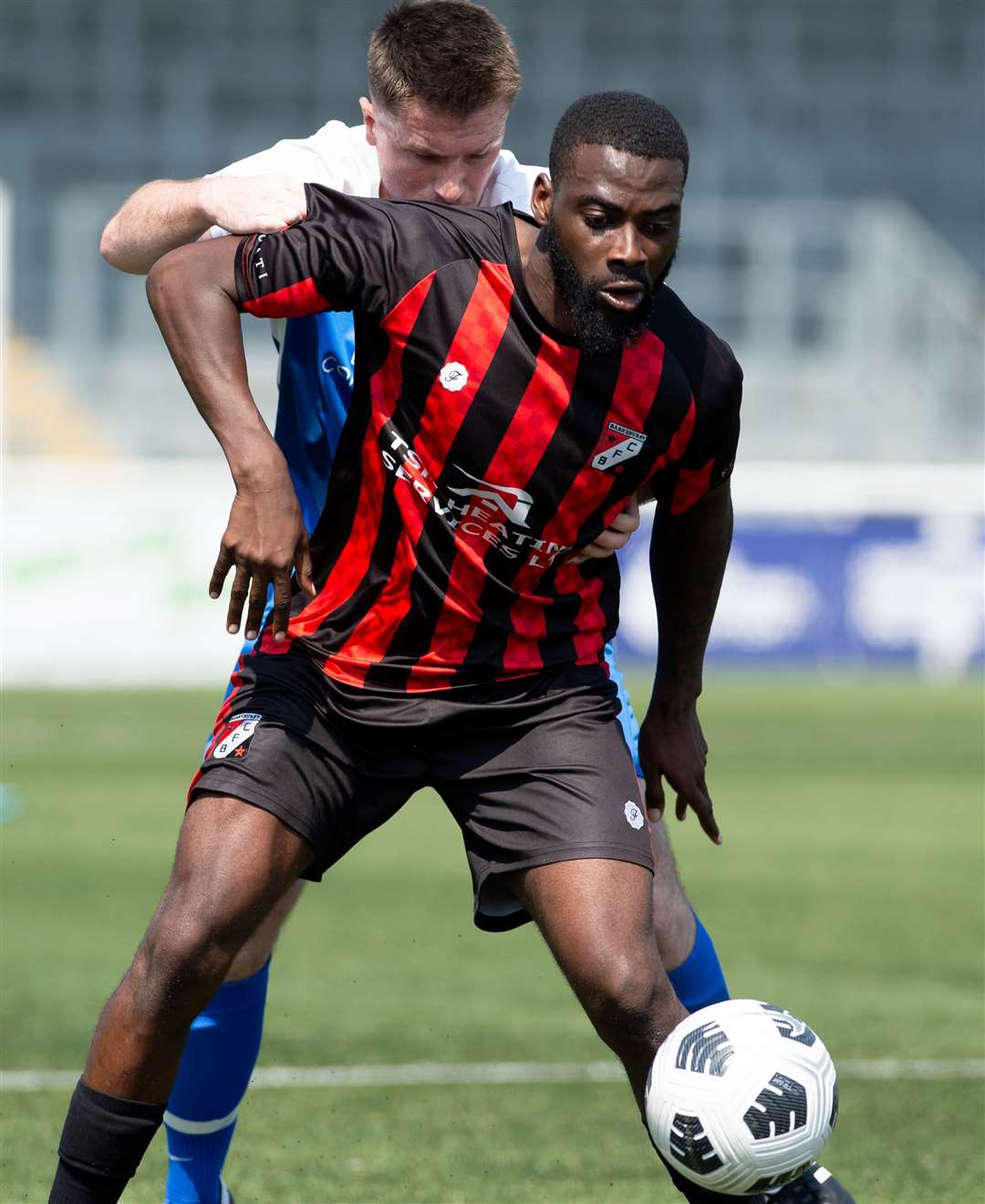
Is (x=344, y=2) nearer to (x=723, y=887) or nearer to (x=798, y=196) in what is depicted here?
(x=798, y=196)

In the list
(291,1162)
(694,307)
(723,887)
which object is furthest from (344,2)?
(291,1162)

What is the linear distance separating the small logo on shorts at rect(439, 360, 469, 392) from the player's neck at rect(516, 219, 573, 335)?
0.19m

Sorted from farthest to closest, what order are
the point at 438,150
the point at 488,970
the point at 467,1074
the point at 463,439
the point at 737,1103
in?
the point at 488,970 → the point at 467,1074 → the point at 438,150 → the point at 463,439 → the point at 737,1103

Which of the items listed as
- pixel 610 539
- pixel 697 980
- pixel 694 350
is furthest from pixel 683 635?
pixel 697 980

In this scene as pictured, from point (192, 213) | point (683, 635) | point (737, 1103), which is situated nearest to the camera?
point (737, 1103)

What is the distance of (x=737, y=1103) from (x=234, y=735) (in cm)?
119

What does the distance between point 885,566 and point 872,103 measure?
8903 mm

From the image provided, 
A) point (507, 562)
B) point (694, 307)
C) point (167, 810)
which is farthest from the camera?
point (694, 307)

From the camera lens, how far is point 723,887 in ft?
30.5

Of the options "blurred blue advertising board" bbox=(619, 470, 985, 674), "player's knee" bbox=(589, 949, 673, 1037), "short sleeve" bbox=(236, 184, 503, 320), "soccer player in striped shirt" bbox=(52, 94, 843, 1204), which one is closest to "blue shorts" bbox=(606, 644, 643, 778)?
"soccer player in striped shirt" bbox=(52, 94, 843, 1204)

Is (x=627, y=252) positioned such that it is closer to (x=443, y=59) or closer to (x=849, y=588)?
(x=443, y=59)

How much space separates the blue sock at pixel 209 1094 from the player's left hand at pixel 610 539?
131cm

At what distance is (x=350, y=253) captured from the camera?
368cm

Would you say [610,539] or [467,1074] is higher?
[610,539]
